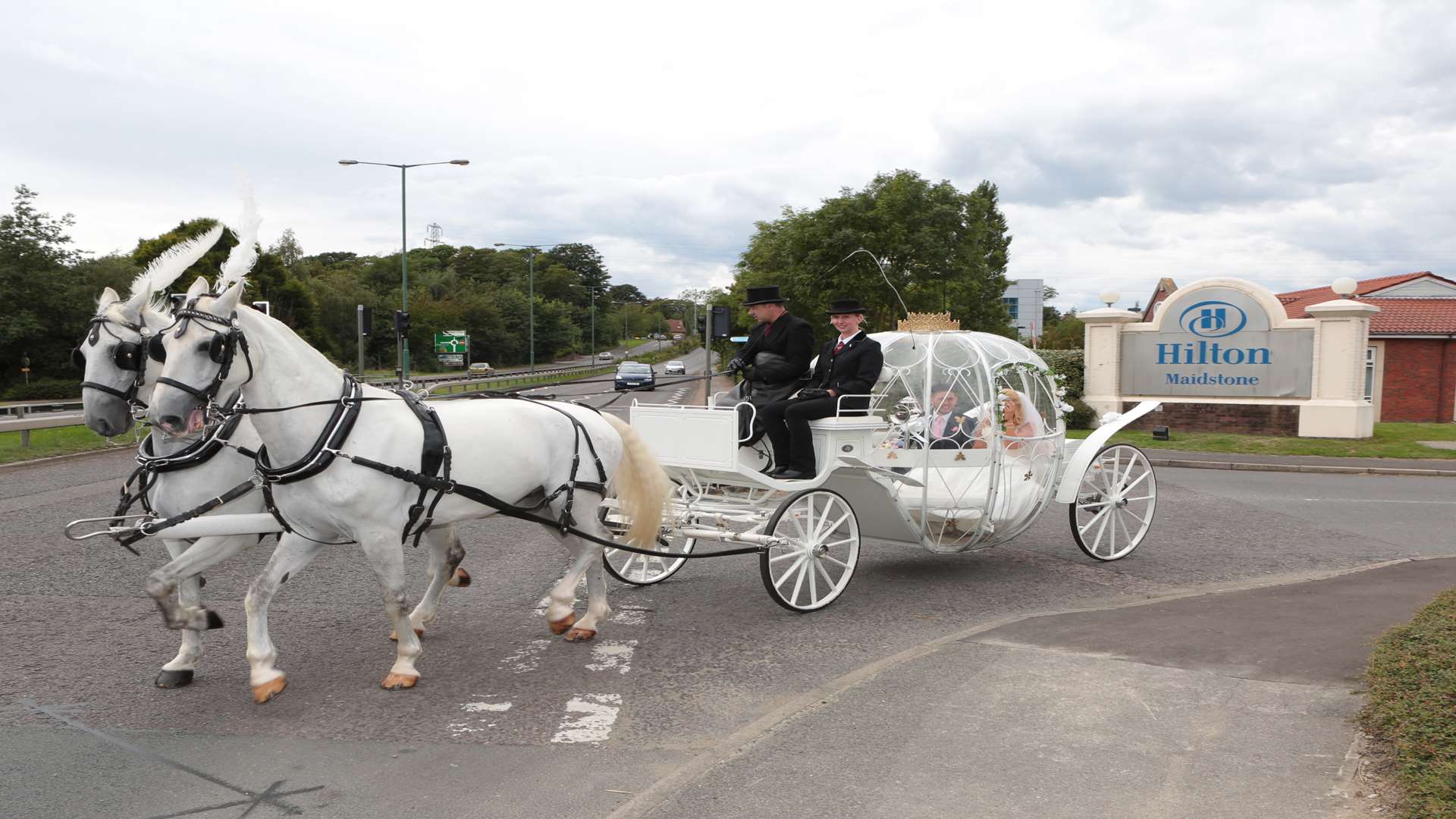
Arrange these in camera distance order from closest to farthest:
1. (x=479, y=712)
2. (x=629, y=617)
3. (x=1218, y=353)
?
(x=479, y=712), (x=629, y=617), (x=1218, y=353)

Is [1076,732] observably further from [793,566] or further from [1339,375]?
[1339,375]

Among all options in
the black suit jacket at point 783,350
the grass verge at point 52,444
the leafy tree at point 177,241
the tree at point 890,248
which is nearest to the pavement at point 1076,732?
the black suit jacket at point 783,350

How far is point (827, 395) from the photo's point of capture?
22.6 feet

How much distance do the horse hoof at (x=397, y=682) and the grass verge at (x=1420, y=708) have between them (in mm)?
4134

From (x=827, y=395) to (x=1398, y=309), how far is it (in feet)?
108

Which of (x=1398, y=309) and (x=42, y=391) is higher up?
(x=1398, y=309)

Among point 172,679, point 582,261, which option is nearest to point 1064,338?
point 172,679

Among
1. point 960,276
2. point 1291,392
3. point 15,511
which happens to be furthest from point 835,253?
point 15,511

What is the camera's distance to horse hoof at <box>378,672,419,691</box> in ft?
16.3

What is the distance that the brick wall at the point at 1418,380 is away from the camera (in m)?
29.1

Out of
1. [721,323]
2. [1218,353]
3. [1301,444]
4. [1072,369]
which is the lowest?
[1301,444]

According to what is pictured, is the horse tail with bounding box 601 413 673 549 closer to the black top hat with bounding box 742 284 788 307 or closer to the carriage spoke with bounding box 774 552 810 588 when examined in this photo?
the carriage spoke with bounding box 774 552 810 588

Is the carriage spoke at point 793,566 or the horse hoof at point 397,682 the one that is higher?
the carriage spoke at point 793,566

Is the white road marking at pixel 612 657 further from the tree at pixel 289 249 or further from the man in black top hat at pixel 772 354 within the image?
the tree at pixel 289 249
